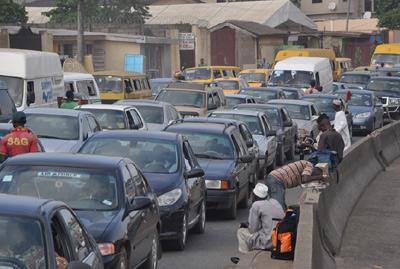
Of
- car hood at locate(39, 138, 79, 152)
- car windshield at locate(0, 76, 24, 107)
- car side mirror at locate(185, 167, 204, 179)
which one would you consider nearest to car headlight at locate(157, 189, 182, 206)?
car side mirror at locate(185, 167, 204, 179)

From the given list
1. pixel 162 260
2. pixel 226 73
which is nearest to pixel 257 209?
pixel 162 260

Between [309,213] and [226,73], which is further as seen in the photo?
[226,73]

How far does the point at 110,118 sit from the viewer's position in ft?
76.6

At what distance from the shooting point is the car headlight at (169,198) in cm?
1377

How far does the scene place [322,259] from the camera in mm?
12070

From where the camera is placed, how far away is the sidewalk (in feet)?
49.2

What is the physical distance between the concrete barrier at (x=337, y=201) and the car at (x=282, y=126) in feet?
7.99

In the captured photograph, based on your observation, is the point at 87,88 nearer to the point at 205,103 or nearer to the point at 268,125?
the point at 205,103

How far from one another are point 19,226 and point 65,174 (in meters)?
3.84

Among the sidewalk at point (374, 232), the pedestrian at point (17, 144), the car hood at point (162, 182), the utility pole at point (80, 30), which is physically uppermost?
the utility pole at point (80, 30)

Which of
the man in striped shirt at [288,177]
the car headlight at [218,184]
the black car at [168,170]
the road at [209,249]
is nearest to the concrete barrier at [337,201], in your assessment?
the man in striped shirt at [288,177]

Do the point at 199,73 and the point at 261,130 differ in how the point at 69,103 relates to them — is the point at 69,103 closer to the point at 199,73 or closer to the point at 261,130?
the point at 261,130

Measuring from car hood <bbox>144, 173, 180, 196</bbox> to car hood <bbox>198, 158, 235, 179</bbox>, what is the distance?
3.06 metres

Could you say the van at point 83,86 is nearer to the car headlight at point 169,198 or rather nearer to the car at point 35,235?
the car headlight at point 169,198
